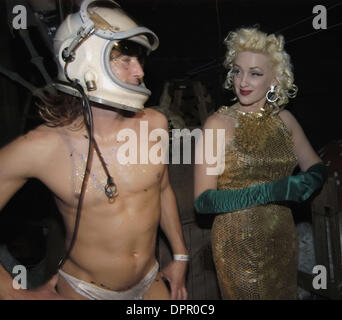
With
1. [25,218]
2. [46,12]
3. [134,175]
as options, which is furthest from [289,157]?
[25,218]

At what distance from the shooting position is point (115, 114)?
1.70m

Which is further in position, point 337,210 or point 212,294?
point 212,294

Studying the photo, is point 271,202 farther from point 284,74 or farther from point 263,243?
point 284,74

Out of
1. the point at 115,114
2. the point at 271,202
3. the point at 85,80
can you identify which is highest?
the point at 85,80

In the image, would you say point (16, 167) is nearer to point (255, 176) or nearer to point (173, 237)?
point (173, 237)

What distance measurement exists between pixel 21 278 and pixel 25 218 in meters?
1.60

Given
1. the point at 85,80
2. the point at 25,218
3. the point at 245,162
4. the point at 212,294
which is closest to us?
the point at 85,80

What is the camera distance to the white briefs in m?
1.66

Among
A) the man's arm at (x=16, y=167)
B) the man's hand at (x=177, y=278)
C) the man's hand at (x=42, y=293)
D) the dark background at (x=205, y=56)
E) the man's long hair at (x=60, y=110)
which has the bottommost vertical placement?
the man's hand at (x=177, y=278)

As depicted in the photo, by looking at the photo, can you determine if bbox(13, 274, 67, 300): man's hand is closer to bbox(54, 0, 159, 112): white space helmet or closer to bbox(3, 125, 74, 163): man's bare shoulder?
bbox(3, 125, 74, 163): man's bare shoulder

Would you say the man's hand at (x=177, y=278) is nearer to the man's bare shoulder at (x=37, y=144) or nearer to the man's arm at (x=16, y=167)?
the man's arm at (x=16, y=167)

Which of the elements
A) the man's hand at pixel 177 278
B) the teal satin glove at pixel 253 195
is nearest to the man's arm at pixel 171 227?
the man's hand at pixel 177 278

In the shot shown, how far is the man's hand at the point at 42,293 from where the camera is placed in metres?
1.47

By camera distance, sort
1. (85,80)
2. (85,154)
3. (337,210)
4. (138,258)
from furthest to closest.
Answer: (337,210)
(138,258)
(85,154)
(85,80)
